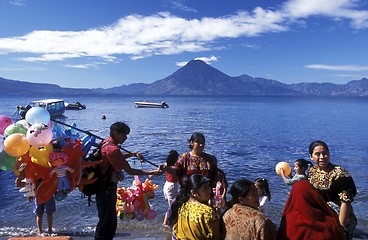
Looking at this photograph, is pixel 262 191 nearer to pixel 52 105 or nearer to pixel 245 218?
pixel 245 218

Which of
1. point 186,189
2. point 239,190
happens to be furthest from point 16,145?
point 239,190

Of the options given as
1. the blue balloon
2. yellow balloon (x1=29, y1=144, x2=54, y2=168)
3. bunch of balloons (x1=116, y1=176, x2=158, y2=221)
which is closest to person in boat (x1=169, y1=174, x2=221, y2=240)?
bunch of balloons (x1=116, y1=176, x2=158, y2=221)

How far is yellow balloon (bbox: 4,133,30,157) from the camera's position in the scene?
4715 mm

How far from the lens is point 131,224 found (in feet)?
28.3

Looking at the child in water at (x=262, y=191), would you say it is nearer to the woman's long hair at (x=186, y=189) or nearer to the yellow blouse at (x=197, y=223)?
the woman's long hair at (x=186, y=189)

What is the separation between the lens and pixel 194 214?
343 cm

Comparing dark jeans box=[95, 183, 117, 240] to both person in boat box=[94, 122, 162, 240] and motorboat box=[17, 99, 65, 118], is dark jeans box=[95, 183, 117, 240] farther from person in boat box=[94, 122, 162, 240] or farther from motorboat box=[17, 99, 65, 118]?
motorboat box=[17, 99, 65, 118]

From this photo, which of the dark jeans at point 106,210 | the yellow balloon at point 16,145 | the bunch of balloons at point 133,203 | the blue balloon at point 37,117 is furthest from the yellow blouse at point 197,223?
the blue balloon at point 37,117

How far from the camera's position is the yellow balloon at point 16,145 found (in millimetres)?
4715

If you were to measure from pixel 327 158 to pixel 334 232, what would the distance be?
114 cm

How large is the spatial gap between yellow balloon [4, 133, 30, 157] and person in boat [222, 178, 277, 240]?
9.65 feet

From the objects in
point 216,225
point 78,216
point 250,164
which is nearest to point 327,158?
point 216,225

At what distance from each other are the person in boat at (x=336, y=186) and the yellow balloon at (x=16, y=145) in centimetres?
362

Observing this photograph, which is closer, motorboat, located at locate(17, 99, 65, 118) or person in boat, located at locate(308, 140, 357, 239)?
person in boat, located at locate(308, 140, 357, 239)
